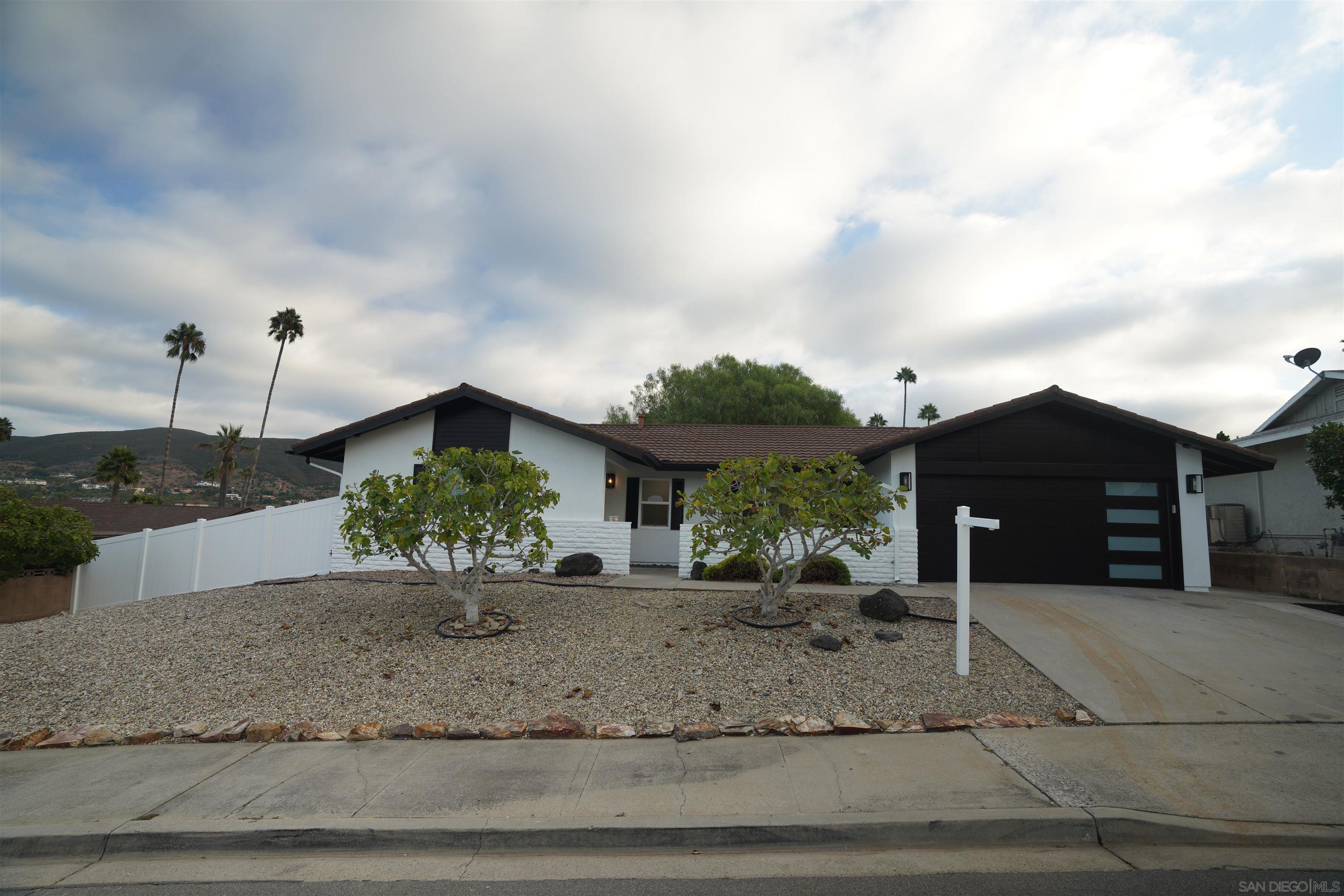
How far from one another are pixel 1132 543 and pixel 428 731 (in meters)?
12.8

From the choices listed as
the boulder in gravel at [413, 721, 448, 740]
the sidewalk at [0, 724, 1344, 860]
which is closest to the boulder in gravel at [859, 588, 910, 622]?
the sidewalk at [0, 724, 1344, 860]

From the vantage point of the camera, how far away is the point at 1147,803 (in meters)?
4.02

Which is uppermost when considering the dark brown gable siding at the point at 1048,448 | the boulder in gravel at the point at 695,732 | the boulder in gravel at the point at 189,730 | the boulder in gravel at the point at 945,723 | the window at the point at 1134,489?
the dark brown gable siding at the point at 1048,448

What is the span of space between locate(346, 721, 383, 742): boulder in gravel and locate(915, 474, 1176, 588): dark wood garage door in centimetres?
999

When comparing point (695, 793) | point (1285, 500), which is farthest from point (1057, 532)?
point (695, 793)

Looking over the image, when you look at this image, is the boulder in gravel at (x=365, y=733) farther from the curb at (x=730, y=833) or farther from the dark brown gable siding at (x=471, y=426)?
the dark brown gable siding at (x=471, y=426)

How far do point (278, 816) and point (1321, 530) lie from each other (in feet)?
65.4

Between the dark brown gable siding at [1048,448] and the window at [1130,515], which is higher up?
the dark brown gable siding at [1048,448]

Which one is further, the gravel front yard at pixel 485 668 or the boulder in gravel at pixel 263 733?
the gravel front yard at pixel 485 668

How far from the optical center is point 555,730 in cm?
546

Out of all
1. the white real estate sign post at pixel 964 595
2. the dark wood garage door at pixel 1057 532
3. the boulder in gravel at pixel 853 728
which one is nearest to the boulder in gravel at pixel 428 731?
the boulder in gravel at pixel 853 728

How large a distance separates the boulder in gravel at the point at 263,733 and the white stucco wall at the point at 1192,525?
14404 mm

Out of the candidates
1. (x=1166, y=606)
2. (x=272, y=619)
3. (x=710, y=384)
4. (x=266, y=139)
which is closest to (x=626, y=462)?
(x=272, y=619)

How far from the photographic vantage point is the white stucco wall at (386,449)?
1368cm
